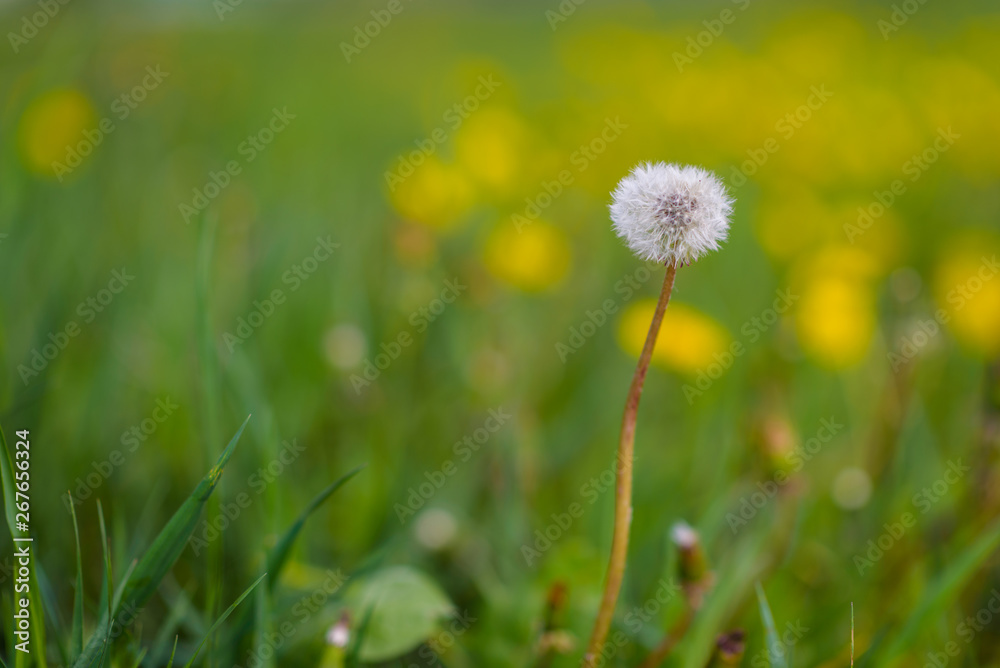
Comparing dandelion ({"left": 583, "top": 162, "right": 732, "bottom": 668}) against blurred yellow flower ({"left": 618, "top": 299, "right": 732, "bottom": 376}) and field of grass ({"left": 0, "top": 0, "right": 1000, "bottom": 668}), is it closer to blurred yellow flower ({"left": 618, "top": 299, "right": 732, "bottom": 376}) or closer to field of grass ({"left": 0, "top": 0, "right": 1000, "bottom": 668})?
field of grass ({"left": 0, "top": 0, "right": 1000, "bottom": 668})

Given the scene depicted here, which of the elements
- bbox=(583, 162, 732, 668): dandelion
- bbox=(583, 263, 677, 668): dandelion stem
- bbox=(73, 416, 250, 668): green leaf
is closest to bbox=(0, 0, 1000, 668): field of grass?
bbox=(73, 416, 250, 668): green leaf

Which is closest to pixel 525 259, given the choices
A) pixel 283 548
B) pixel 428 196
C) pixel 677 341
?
pixel 428 196

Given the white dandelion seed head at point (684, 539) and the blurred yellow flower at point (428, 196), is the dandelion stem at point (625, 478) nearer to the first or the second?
the white dandelion seed head at point (684, 539)

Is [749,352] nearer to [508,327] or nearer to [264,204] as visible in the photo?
[508,327]

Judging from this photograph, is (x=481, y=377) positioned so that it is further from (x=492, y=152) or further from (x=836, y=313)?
(x=492, y=152)

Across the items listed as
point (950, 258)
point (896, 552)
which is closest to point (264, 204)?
point (896, 552)

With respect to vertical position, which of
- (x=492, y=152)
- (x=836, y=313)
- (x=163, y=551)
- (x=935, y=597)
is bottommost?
(x=163, y=551)
